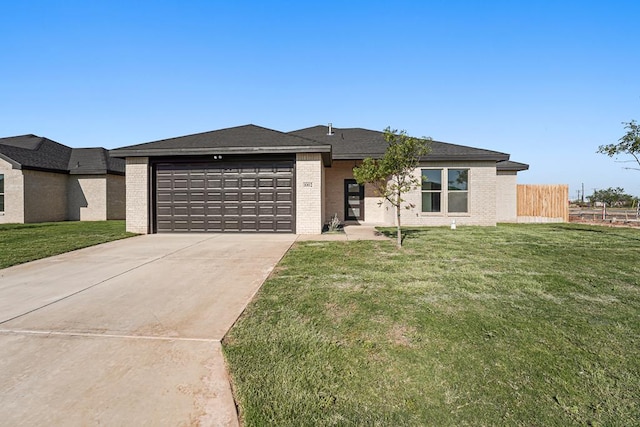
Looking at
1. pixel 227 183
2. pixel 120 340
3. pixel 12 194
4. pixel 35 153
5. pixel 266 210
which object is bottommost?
pixel 120 340

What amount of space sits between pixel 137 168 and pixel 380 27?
11.0 m

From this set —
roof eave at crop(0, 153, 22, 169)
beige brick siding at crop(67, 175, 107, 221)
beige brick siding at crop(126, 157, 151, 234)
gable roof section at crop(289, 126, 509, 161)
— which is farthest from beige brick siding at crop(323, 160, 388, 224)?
roof eave at crop(0, 153, 22, 169)

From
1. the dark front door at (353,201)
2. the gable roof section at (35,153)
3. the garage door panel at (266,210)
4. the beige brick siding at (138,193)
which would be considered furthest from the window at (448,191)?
the gable roof section at (35,153)

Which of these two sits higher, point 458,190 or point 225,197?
point 458,190

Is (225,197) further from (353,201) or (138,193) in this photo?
(353,201)

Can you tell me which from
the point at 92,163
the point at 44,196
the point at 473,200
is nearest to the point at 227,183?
the point at 473,200

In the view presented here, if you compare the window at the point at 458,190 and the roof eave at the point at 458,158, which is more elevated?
the roof eave at the point at 458,158

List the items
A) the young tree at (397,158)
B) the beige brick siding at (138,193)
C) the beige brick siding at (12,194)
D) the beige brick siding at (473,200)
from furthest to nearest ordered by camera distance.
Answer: the beige brick siding at (12,194) < the beige brick siding at (473,200) < the beige brick siding at (138,193) < the young tree at (397,158)

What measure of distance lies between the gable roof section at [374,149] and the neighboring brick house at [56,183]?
1257cm

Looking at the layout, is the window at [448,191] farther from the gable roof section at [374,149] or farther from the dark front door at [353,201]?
the dark front door at [353,201]

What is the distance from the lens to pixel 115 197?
62.0ft

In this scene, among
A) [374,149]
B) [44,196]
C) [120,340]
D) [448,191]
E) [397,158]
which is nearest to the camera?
[120,340]

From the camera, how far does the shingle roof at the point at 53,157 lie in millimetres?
Answer: 16469

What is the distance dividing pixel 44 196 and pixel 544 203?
2792 centimetres
